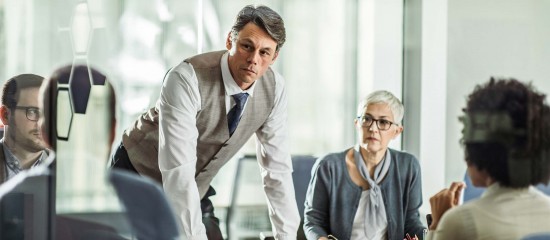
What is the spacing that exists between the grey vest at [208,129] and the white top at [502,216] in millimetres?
329

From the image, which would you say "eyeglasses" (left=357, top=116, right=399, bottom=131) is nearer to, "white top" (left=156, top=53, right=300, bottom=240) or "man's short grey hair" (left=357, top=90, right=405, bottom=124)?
"man's short grey hair" (left=357, top=90, right=405, bottom=124)

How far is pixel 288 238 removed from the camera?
1.45m

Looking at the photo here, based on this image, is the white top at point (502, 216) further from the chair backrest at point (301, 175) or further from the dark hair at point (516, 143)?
the chair backrest at point (301, 175)

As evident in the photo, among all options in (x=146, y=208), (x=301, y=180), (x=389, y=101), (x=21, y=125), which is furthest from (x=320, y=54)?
(x=21, y=125)

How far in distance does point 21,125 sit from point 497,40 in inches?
27.6

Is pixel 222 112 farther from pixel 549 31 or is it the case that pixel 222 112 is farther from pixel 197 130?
pixel 549 31

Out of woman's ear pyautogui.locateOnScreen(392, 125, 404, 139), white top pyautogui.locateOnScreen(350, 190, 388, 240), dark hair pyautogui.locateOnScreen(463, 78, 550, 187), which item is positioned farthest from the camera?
white top pyautogui.locateOnScreen(350, 190, 388, 240)

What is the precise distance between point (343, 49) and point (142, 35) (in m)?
0.30

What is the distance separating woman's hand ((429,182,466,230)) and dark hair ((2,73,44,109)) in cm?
59

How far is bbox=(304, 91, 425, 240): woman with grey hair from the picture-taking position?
1.36 metres

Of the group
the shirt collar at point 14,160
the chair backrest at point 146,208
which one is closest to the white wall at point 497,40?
the chair backrest at point 146,208

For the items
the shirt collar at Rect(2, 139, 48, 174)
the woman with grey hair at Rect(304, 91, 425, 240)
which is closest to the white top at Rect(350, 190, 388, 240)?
the woman with grey hair at Rect(304, 91, 425, 240)

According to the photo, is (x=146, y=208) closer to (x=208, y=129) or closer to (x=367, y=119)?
(x=208, y=129)

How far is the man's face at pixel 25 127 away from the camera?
1273 mm
